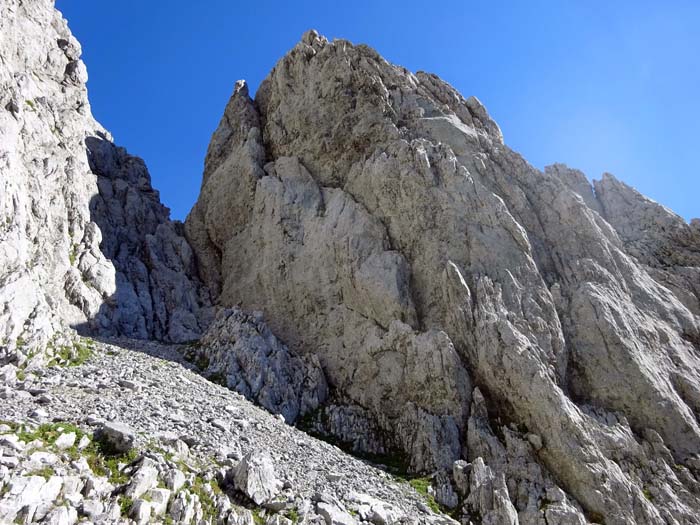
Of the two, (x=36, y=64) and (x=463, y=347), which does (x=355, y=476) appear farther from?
(x=36, y=64)

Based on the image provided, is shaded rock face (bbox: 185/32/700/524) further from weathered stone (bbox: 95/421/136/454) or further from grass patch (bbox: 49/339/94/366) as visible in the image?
weathered stone (bbox: 95/421/136/454)

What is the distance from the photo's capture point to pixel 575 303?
3688cm

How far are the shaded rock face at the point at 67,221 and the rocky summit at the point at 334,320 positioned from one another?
25 cm

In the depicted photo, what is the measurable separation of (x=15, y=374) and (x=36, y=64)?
3788cm

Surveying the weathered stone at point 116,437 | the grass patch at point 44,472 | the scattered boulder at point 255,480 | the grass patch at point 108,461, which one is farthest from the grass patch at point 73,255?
the grass patch at point 44,472

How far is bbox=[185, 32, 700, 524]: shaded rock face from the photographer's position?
29719 mm

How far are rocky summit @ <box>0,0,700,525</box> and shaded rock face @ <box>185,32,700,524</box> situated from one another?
0.18m

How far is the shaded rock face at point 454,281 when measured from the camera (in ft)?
97.5

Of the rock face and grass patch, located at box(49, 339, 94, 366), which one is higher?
the rock face

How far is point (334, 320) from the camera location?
41.3 meters

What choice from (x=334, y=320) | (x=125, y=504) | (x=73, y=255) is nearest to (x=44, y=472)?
(x=125, y=504)

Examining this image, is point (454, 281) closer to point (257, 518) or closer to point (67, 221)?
point (257, 518)

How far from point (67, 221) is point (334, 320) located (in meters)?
22.6

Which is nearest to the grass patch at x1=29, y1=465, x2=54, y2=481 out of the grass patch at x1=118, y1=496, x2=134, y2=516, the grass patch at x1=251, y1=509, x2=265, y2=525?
the grass patch at x1=118, y1=496, x2=134, y2=516
